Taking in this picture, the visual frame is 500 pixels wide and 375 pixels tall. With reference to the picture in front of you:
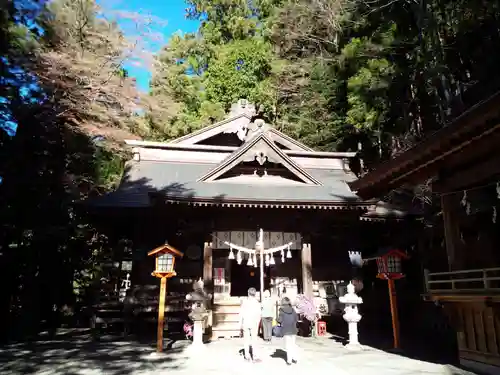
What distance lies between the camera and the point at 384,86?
1416 centimetres

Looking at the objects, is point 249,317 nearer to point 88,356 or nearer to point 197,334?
point 197,334

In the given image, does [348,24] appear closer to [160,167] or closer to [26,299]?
[160,167]

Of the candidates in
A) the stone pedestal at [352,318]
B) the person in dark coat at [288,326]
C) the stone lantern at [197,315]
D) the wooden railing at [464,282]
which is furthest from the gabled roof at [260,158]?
the person in dark coat at [288,326]

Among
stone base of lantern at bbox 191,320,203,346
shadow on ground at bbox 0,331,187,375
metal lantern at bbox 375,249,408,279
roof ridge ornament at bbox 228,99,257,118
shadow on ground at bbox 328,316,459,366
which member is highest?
roof ridge ornament at bbox 228,99,257,118

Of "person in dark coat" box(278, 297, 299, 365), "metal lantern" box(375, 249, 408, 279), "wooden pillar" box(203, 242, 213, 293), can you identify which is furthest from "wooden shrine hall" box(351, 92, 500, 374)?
"wooden pillar" box(203, 242, 213, 293)

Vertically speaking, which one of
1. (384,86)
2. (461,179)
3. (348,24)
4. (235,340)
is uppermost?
(348,24)

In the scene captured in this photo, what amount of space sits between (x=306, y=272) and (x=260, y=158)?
429cm

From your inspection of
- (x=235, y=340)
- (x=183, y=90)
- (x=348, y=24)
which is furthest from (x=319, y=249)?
(x=183, y=90)

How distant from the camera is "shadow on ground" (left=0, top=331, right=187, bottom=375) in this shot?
23.6 ft

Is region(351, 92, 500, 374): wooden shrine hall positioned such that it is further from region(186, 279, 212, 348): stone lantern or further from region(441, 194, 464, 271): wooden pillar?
region(186, 279, 212, 348): stone lantern

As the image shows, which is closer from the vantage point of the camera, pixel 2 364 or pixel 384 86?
pixel 2 364

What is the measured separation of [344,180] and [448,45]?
20.1ft

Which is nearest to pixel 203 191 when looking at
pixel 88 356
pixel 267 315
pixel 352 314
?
pixel 267 315

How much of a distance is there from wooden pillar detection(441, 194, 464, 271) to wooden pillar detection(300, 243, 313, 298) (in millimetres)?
5045
